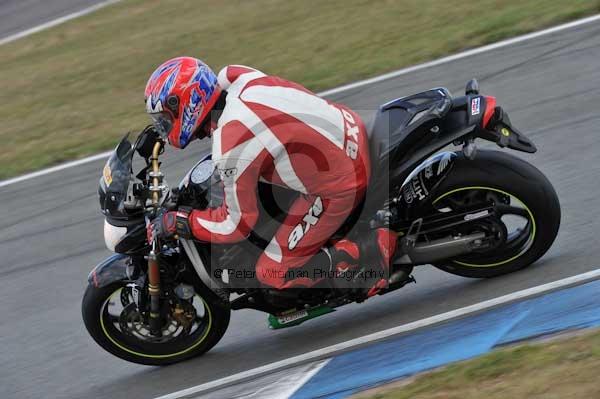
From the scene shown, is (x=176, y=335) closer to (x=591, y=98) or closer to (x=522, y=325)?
(x=522, y=325)

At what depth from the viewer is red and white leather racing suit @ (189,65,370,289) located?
4.85 metres

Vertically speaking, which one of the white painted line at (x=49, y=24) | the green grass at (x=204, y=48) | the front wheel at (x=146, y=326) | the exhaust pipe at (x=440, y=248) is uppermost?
the white painted line at (x=49, y=24)

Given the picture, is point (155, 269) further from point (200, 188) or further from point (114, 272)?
point (200, 188)

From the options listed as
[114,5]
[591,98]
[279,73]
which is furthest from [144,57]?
[591,98]

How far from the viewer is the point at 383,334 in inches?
210

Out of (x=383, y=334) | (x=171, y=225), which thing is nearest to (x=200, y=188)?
(x=171, y=225)

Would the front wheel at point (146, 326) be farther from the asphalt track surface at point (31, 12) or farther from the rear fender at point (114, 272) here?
the asphalt track surface at point (31, 12)

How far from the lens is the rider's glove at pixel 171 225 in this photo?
5020 mm

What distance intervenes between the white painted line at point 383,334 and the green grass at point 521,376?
2.27 feet

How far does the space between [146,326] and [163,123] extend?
1280mm

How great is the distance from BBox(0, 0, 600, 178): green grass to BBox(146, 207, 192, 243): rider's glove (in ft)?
15.4

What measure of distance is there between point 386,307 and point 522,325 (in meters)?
1.01

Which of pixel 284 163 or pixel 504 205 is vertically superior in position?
pixel 284 163

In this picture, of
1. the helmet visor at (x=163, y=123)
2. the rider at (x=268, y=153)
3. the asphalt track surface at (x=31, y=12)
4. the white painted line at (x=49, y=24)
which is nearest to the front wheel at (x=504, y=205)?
the rider at (x=268, y=153)
